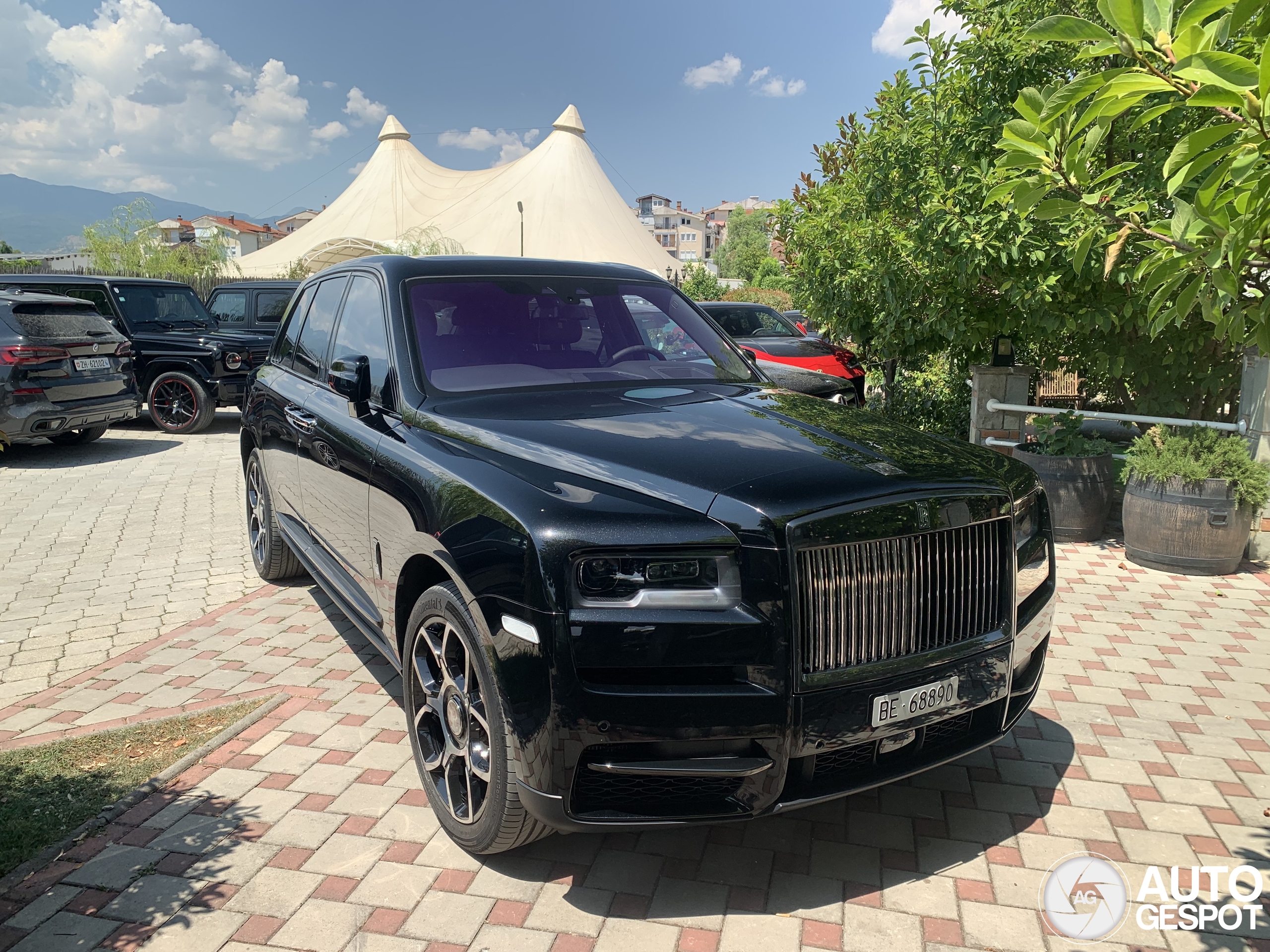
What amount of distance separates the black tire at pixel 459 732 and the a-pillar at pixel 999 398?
6.51 m

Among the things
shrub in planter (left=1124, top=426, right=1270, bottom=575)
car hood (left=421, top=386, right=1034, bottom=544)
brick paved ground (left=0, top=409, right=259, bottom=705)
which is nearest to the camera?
car hood (left=421, top=386, right=1034, bottom=544)

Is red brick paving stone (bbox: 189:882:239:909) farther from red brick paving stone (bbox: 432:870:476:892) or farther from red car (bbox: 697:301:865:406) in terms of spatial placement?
red car (bbox: 697:301:865:406)

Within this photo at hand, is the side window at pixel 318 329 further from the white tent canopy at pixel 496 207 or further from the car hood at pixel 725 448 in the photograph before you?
the white tent canopy at pixel 496 207

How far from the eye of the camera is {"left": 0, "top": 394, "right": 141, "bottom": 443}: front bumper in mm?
10336

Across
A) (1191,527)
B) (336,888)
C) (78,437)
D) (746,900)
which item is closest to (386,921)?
(336,888)

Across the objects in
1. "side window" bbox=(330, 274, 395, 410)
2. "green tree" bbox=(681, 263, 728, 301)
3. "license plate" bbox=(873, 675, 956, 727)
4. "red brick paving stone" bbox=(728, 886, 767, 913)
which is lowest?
"red brick paving stone" bbox=(728, 886, 767, 913)

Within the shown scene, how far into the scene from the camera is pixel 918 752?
9.43 ft

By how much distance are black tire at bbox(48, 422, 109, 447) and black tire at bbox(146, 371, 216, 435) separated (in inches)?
41.0

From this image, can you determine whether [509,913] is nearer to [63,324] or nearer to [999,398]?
[999,398]

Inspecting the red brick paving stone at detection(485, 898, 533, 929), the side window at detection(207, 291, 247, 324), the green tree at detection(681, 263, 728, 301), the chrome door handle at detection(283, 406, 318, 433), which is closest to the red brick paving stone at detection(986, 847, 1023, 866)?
the red brick paving stone at detection(485, 898, 533, 929)

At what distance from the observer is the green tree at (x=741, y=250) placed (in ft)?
421

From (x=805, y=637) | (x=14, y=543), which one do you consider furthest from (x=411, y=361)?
(x=14, y=543)

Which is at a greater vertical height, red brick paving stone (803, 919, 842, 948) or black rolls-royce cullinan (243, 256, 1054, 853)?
black rolls-royce cullinan (243, 256, 1054, 853)

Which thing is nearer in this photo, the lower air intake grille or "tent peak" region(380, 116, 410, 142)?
the lower air intake grille
